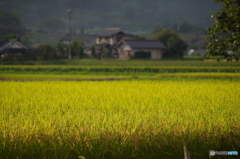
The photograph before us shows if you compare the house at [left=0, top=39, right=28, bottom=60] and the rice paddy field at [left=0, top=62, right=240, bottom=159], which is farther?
the house at [left=0, top=39, right=28, bottom=60]

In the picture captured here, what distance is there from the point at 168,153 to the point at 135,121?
1.77 m

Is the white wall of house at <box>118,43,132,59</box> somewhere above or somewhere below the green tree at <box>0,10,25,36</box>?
below

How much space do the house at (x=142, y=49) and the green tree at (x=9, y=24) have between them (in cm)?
5057

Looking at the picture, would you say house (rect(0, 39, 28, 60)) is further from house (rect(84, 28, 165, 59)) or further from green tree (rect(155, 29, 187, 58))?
green tree (rect(155, 29, 187, 58))

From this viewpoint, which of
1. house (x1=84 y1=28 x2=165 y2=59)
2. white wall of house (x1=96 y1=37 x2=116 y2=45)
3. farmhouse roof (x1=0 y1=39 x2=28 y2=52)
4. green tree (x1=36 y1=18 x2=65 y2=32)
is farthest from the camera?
green tree (x1=36 y1=18 x2=65 y2=32)

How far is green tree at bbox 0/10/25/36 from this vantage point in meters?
113

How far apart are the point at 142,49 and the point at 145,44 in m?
1.16

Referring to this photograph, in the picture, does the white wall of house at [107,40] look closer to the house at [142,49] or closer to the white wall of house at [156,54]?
the house at [142,49]

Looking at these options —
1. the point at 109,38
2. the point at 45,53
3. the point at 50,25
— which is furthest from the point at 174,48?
the point at 50,25

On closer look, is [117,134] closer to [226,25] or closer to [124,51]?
[226,25]

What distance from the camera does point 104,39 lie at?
3359 inches

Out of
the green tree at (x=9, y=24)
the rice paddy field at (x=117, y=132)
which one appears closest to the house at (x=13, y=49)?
the rice paddy field at (x=117, y=132)

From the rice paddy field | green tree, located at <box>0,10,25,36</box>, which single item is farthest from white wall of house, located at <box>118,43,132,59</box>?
the rice paddy field

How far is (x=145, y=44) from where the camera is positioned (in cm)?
7119
